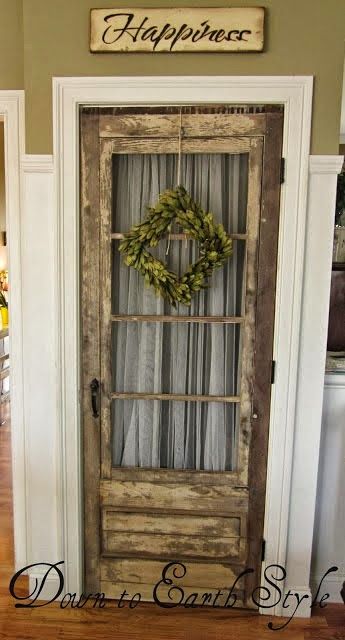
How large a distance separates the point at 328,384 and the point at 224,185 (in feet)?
3.22

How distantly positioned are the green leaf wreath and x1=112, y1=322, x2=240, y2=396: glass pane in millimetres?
190

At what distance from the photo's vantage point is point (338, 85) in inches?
69.2

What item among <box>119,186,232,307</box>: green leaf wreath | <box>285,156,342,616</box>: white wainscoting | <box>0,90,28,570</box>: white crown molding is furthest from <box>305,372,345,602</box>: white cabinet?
<box>0,90,28,570</box>: white crown molding

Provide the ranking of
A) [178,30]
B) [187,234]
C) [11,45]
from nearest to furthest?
[178,30]
[187,234]
[11,45]

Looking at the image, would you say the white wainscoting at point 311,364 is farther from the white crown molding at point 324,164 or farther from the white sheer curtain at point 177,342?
the white sheer curtain at point 177,342

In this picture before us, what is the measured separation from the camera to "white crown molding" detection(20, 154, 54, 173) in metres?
1.87

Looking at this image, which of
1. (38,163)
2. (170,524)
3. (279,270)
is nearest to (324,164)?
(279,270)

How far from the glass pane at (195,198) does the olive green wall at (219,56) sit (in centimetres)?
33

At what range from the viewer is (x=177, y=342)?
198 cm

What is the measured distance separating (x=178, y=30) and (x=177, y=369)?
1.36m

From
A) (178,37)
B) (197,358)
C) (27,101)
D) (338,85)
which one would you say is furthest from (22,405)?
(338,85)

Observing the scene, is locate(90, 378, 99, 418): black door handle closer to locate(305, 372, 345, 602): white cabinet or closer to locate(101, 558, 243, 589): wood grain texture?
locate(101, 558, 243, 589): wood grain texture

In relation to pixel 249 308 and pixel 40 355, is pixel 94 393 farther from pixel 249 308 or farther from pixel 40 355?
pixel 249 308

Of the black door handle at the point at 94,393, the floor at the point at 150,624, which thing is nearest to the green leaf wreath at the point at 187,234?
the black door handle at the point at 94,393
